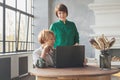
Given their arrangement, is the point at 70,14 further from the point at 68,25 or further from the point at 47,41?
the point at 47,41

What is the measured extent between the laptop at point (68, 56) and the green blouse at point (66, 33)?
0.92 meters

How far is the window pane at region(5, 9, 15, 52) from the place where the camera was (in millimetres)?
4805

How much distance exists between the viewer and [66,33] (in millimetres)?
3104

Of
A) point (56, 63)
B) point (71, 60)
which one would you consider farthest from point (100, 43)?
point (56, 63)

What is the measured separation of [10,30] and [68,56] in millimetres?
3101

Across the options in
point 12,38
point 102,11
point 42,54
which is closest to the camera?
point 42,54

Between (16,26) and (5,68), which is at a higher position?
(16,26)

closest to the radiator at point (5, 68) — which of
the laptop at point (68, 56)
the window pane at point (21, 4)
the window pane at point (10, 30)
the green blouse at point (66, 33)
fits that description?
the window pane at point (10, 30)

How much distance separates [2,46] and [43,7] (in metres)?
2.35

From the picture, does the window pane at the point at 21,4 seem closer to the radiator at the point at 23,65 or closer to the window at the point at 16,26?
the window at the point at 16,26

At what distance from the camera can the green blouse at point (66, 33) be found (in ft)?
10.0

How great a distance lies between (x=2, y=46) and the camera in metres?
4.55

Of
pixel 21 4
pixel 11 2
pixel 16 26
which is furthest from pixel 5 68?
pixel 21 4

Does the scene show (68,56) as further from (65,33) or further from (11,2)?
(11,2)
